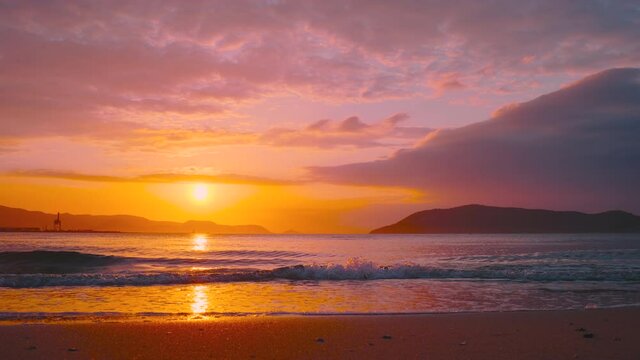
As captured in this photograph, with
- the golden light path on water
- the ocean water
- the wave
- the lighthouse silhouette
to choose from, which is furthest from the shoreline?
the lighthouse silhouette

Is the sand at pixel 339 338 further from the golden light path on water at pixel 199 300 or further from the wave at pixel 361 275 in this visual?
the wave at pixel 361 275

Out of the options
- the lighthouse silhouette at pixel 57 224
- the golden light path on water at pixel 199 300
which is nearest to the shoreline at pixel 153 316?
the golden light path on water at pixel 199 300

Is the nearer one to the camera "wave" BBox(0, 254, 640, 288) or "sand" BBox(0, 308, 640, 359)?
"sand" BBox(0, 308, 640, 359)

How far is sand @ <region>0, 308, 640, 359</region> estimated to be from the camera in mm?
7367

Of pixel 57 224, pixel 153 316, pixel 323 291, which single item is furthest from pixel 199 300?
pixel 57 224

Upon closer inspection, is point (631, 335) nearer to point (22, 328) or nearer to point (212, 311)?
point (212, 311)

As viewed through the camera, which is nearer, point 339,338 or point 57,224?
point 339,338

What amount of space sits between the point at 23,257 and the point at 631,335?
3253 centimetres

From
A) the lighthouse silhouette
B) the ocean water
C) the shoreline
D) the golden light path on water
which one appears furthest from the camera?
the lighthouse silhouette

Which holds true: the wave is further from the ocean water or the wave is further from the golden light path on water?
the golden light path on water

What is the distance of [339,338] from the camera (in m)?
8.52

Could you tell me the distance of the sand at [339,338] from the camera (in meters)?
7.37

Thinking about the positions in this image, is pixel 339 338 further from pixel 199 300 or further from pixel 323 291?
pixel 323 291

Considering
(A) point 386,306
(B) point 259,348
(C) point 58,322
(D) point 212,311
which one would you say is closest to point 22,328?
(C) point 58,322
